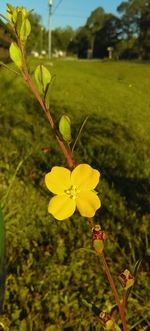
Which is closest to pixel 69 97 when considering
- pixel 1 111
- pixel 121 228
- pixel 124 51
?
pixel 124 51

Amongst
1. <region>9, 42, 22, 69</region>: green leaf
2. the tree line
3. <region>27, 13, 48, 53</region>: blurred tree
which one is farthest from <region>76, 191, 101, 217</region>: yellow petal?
<region>27, 13, 48, 53</region>: blurred tree

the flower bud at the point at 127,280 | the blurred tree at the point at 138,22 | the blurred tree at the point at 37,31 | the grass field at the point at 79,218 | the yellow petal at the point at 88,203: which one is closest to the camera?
the yellow petal at the point at 88,203

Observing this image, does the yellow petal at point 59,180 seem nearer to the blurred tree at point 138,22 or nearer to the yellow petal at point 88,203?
the yellow petal at point 88,203

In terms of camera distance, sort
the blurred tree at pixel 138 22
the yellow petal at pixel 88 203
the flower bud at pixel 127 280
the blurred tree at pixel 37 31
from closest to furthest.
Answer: the yellow petal at pixel 88 203 → the flower bud at pixel 127 280 → the blurred tree at pixel 138 22 → the blurred tree at pixel 37 31

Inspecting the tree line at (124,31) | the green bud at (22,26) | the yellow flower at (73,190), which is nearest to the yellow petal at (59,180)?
the yellow flower at (73,190)

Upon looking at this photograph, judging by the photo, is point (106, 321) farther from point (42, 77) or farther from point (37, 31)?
point (37, 31)

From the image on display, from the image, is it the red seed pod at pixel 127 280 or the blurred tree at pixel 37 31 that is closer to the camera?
the red seed pod at pixel 127 280

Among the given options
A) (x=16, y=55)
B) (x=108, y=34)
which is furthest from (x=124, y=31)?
(x=16, y=55)

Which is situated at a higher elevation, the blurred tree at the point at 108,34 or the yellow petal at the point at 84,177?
the blurred tree at the point at 108,34

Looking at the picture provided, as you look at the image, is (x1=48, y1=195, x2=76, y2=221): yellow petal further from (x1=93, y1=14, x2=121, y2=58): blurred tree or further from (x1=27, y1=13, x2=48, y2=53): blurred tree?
(x1=27, y1=13, x2=48, y2=53): blurred tree
